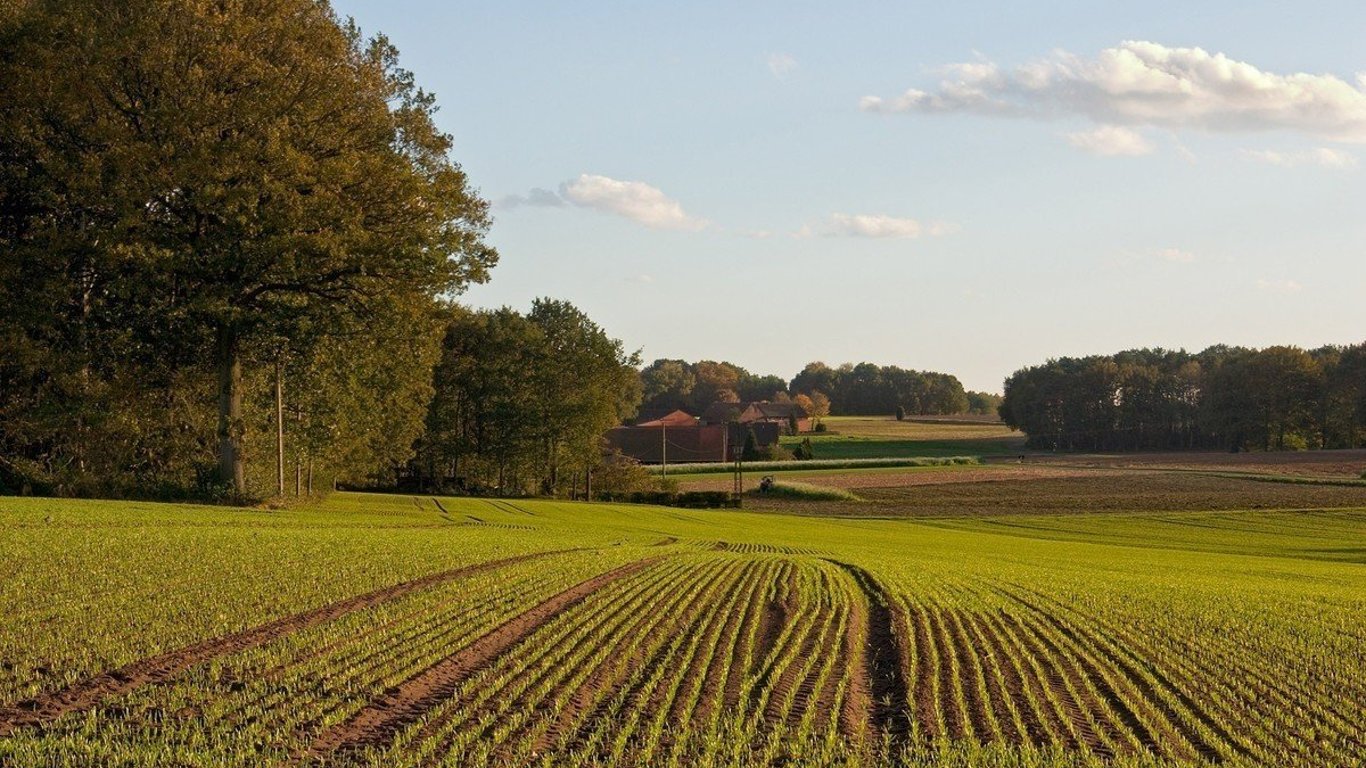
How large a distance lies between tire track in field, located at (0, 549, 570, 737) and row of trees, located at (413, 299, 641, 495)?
61151mm

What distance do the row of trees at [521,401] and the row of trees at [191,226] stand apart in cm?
3610

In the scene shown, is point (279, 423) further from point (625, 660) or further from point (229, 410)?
point (625, 660)

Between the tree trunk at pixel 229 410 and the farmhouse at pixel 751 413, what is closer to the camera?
the tree trunk at pixel 229 410

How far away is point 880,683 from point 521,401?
66.7 m

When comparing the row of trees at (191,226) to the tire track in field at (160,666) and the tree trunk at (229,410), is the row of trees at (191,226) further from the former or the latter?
the tire track in field at (160,666)

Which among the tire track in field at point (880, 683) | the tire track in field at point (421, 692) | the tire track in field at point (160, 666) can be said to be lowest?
the tire track in field at point (880, 683)

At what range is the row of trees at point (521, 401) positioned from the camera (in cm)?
7706

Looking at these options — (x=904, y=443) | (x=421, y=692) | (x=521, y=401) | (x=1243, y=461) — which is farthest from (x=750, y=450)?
(x=421, y=692)

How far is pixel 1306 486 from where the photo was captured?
3462 inches

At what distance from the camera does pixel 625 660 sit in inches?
478

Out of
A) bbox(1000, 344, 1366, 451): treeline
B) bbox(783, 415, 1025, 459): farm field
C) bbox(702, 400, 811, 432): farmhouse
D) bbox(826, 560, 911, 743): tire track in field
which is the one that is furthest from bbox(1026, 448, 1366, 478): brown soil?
bbox(826, 560, 911, 743): tire track in field

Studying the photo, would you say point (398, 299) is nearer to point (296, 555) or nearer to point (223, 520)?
point (223, 520)

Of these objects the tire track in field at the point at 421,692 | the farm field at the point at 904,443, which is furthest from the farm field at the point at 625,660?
the farm field at the point at 904,443

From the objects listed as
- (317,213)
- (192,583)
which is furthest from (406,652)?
(317,213)
